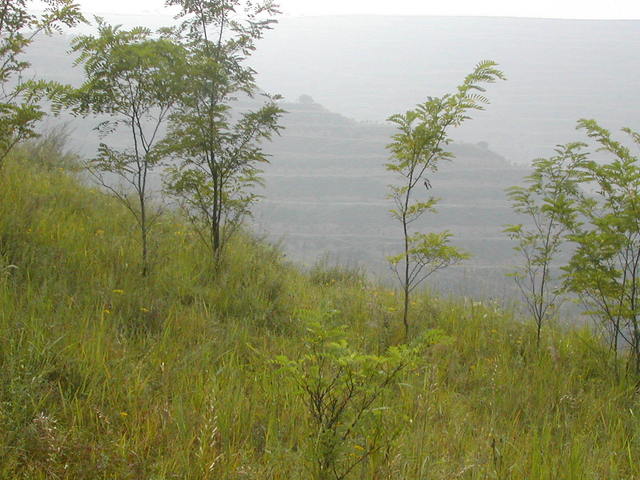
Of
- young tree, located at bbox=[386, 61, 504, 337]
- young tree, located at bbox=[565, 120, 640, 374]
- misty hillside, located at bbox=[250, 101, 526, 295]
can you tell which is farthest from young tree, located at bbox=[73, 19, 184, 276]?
misty hillside, located at bbox=[250, 101, 526, 295]

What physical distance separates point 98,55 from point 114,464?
453cm

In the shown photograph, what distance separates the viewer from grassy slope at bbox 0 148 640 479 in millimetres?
2426

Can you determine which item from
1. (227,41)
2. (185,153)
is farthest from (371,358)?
(227,41)

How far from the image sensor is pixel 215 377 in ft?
10.6

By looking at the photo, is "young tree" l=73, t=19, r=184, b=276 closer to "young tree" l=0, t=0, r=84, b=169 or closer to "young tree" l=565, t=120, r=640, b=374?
"young tree" l=0, t=0, r=84, b=169

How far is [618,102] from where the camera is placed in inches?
4985

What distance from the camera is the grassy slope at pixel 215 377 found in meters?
2.43

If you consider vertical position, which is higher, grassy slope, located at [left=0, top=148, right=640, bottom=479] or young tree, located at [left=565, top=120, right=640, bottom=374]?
young tree, located at [left=565, top=120, right=640, bottom=374]

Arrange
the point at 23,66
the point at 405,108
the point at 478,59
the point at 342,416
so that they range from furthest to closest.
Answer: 1. the point at 478,59
2. the point at 405,108
3. the point at 23,66
4. the point at 342,416

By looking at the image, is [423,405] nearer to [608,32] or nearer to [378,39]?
[378,39]

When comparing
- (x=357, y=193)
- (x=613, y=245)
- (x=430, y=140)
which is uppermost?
(x=357, y=193)

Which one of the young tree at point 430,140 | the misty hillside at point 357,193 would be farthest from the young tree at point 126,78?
the misty hillside at point 357,193

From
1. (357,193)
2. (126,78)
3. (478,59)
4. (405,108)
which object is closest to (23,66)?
(126,78)

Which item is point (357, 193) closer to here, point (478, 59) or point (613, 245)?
point (613, 245)
